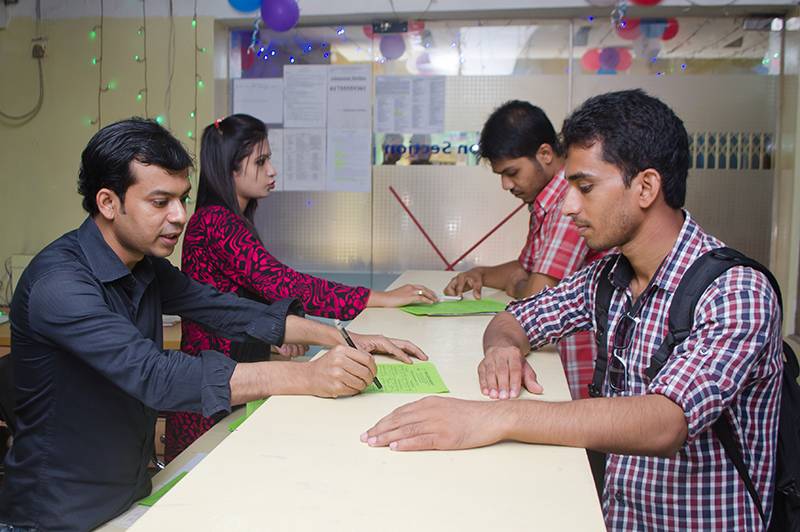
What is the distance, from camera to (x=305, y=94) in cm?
463

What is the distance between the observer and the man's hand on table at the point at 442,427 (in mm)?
1133

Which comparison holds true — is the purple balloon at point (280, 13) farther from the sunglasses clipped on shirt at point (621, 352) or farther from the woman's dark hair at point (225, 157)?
the sunglasses clipped on shirt at point (621, 352)

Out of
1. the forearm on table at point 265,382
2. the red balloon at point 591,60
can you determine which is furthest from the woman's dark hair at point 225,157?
the red balloon at point 591,60

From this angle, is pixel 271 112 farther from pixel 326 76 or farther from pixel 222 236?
pixel 222 236

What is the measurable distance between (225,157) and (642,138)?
5.10 feet

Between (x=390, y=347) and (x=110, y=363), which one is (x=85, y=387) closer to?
(x=110, y=363)

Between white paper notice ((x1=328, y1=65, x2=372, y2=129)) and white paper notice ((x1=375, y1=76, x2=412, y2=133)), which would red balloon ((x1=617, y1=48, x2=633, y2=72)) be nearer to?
white paper notice ((x1=375, y1=76, x2=412, y2=133))

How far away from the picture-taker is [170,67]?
4484mm

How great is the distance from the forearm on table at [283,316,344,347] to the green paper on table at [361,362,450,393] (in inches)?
9.2

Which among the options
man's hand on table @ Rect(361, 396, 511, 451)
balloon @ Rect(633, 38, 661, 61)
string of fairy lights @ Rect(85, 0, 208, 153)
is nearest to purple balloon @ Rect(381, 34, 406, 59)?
string of fairy lights @ Rect(85, 0, 208, 153)

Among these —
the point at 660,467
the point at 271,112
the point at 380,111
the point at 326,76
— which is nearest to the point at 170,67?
the point at 271,112

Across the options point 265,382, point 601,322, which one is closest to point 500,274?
point 601,322

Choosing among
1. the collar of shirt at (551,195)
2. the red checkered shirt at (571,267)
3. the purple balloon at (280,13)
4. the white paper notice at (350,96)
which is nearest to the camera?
the red checkered shirt at (571,267)

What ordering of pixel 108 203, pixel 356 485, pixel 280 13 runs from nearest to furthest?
pixel 356 485 < pixel 108 203 < pixel 280 13
